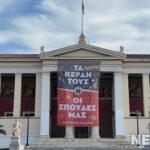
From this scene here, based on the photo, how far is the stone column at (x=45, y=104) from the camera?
3262cm

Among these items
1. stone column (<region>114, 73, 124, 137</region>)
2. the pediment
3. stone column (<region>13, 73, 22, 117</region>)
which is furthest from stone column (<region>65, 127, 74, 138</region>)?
the pediment

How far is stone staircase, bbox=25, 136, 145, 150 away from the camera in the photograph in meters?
29.3

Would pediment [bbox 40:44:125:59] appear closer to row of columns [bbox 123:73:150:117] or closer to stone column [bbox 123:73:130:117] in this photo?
stone column [bbox 123:73:130:117]

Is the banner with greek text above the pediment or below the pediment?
below

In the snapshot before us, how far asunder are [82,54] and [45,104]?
708cm

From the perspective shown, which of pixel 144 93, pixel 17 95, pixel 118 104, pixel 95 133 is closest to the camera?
pixel 95 133

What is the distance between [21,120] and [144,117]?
14.0 meters

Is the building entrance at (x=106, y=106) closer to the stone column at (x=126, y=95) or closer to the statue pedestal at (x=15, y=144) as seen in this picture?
the stone column at (x=126, y=95)

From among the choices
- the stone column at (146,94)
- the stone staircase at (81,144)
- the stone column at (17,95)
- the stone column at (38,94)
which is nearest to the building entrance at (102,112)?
the stone column at (38,94)

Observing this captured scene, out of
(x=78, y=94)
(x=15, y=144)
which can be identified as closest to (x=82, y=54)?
(x=78, y=94)

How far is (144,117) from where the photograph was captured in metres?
33.4

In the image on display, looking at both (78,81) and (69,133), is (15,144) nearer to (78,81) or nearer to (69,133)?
(69,133)

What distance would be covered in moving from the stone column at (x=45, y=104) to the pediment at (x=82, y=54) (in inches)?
91.3

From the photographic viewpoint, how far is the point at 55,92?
122 feet
